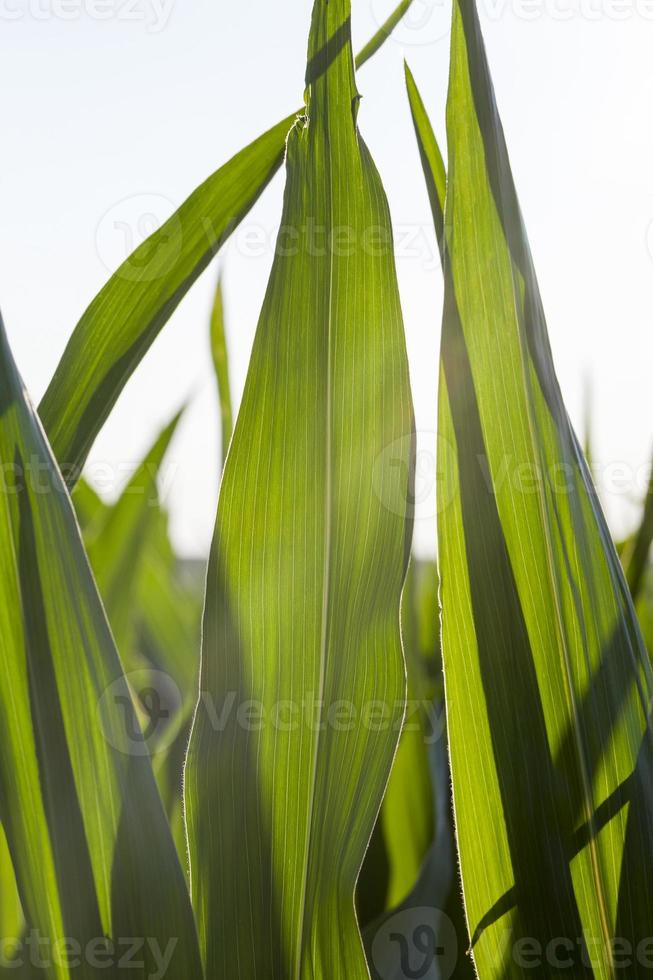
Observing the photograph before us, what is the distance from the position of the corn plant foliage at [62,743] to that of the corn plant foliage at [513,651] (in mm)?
125

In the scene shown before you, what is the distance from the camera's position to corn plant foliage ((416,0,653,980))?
0.95ft

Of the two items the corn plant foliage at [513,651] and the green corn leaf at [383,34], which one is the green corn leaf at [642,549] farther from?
the green corn leaf at [383,34]

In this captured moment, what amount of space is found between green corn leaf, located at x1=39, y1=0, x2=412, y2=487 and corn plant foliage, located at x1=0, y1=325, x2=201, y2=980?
71mm

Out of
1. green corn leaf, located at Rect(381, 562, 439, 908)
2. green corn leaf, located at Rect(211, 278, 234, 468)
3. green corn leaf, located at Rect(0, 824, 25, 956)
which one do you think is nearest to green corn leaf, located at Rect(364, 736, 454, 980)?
green corn leaf, located at Rect(381, 562, 439, 908)

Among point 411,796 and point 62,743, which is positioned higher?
point 62,743

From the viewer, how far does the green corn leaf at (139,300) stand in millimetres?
313

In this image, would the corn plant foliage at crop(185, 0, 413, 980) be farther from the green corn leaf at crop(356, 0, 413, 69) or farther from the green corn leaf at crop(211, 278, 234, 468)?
the green corn leaf at crop(211, 278, 234, 468)

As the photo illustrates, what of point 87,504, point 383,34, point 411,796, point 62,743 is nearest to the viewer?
point 62,743

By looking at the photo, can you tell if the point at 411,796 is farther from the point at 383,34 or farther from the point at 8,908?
the point at 383,34

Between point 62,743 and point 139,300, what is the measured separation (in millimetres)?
186

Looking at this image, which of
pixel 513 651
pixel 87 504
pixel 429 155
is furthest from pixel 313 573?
pixel 87 504

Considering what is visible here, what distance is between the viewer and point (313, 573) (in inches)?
10.8

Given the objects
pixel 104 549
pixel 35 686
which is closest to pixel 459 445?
pixel 35 686

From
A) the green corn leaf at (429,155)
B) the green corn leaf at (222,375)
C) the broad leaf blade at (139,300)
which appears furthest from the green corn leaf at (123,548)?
the green corn leaf at (429,155)
